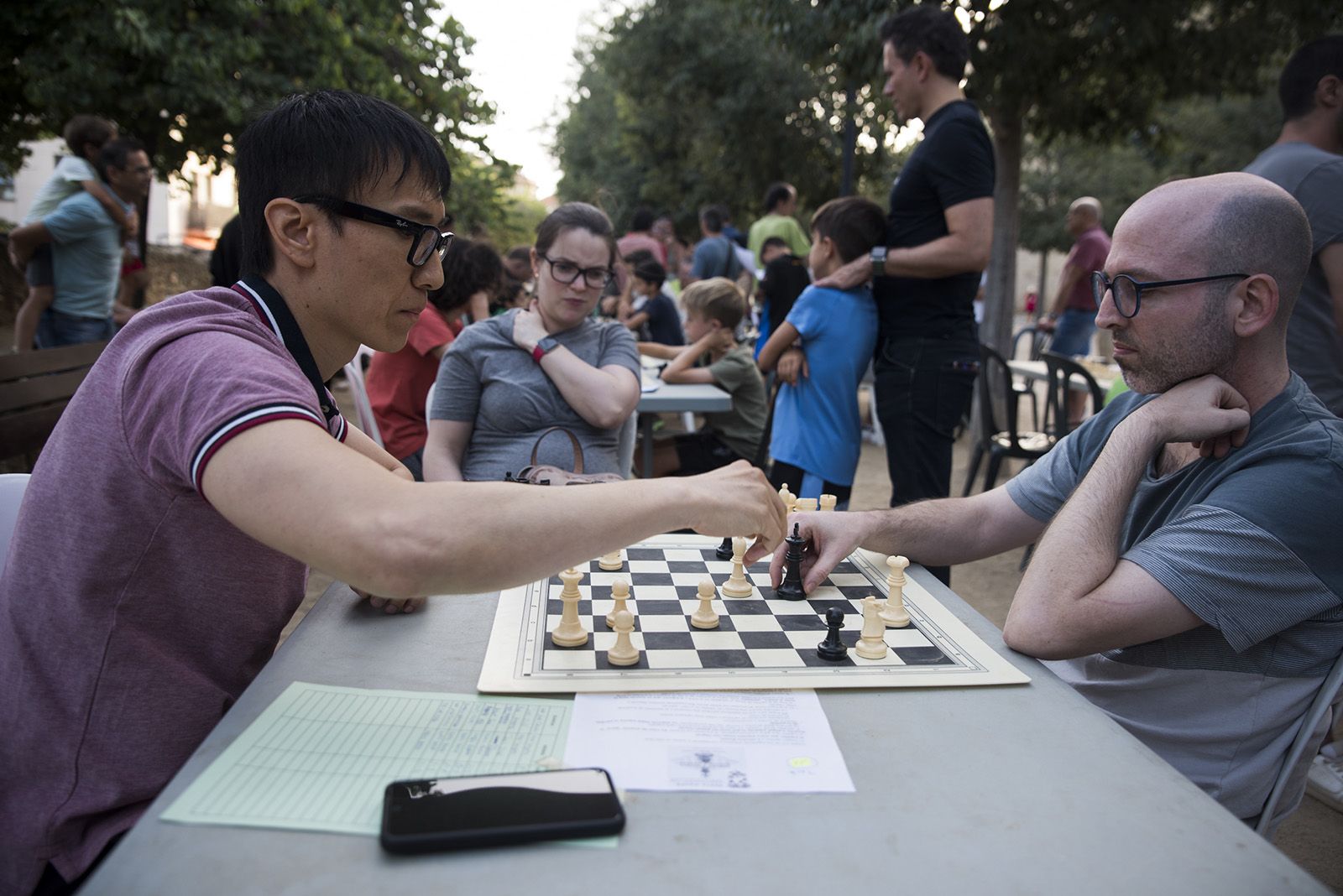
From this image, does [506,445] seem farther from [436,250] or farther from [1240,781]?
[1240,781]

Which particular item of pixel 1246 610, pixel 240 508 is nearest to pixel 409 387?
pixel 240 508

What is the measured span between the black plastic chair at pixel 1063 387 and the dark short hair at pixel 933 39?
2065mm

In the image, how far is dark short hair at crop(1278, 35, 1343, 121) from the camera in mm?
3055

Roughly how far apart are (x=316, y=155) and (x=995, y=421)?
202 inches

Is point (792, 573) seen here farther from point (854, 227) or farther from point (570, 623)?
point (854, 227)

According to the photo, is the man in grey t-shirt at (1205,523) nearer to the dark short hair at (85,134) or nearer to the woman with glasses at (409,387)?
the woman with glasses at (409,387)

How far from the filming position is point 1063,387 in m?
5.33

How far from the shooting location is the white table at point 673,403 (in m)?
4.18

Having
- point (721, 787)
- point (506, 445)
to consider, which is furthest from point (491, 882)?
point (506, 445)

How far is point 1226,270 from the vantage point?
1652 mm

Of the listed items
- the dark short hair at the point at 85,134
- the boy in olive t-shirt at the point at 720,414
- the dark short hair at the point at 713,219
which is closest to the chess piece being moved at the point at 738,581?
the boy in olive t-shirt at the point at 720,414

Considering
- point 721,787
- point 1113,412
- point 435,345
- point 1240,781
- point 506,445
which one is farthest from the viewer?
point 435,345

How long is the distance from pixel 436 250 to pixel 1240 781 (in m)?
1.61

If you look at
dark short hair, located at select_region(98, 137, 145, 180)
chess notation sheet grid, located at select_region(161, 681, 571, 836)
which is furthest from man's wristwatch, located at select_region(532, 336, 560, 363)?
dark short hair, located at select_region(98, 137, 145, 180)
